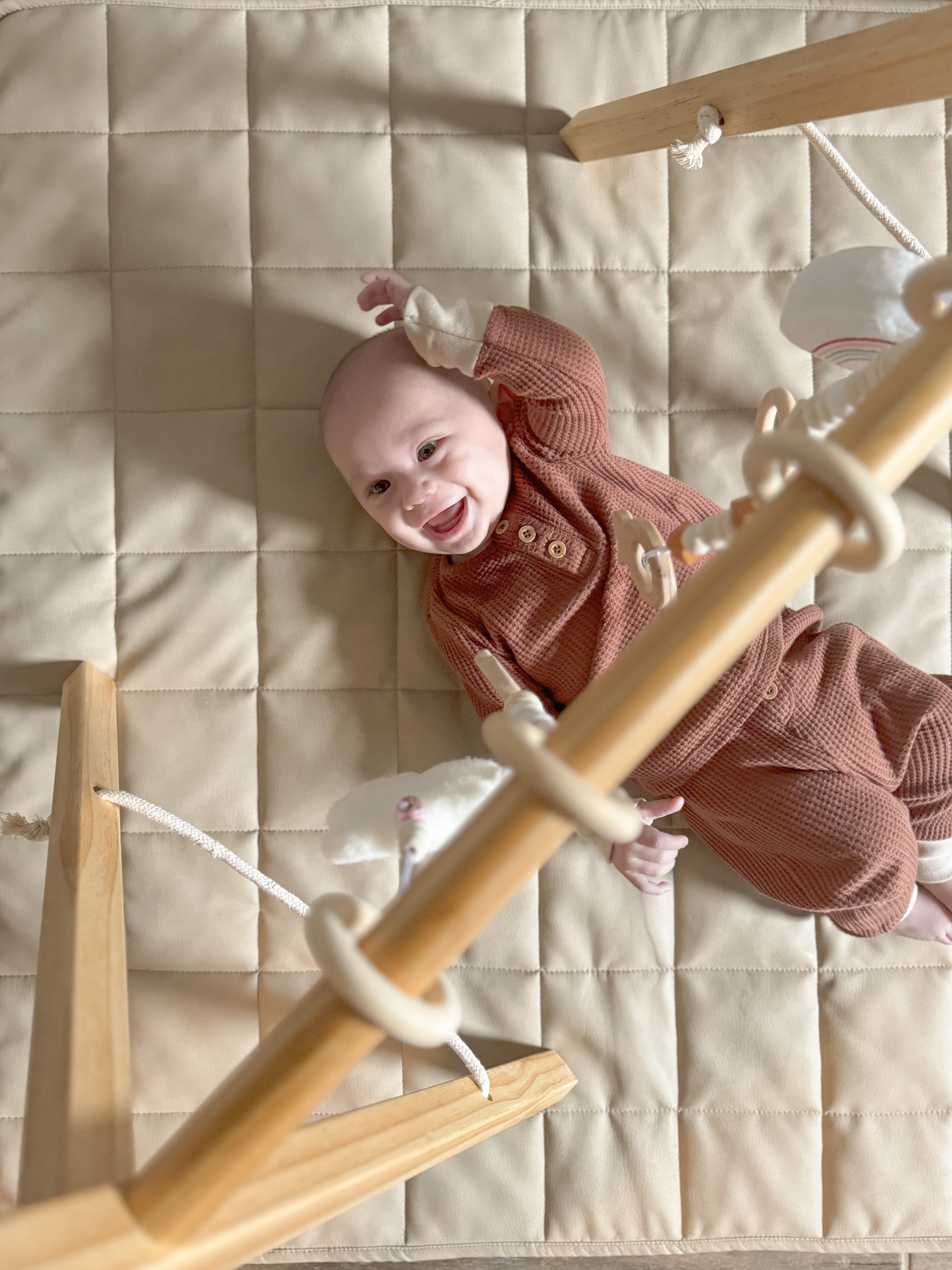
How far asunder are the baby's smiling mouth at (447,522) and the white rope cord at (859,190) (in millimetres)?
472

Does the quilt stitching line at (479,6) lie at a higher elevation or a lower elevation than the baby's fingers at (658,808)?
higher

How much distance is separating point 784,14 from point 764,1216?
50.1 inches

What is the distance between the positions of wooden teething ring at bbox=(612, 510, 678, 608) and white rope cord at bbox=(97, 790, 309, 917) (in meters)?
0.38

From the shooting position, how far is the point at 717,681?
3.09ft

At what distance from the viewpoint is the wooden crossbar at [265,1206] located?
339 millimetres

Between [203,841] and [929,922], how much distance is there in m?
0.73

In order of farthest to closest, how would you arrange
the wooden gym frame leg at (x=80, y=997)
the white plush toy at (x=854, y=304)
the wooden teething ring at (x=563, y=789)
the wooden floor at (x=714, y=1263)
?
the wooden floor at (x=714, y=1263), the white plush toy at (x=854, y=304), the wooden gym frame leg at (x=80, y=997), the wooden teething ring at (x=563, y=789)

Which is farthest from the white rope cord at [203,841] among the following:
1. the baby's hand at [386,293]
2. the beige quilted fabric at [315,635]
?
the baby's hand at [386,293]

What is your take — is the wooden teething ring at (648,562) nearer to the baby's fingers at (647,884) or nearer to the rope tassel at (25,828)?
the baby's fingers at (647,884)

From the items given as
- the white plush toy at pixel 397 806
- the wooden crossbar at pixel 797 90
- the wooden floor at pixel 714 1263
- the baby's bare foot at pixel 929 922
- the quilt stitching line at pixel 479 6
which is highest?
the quilt stitching line at pixel 479 6

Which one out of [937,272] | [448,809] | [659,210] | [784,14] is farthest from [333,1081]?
[784,14]

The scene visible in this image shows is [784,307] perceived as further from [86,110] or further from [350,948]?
[86,110]

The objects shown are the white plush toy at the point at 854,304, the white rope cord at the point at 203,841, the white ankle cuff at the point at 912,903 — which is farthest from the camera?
the white ankle cuff at the point at 912,903

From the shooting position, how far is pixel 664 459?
1030 mm
